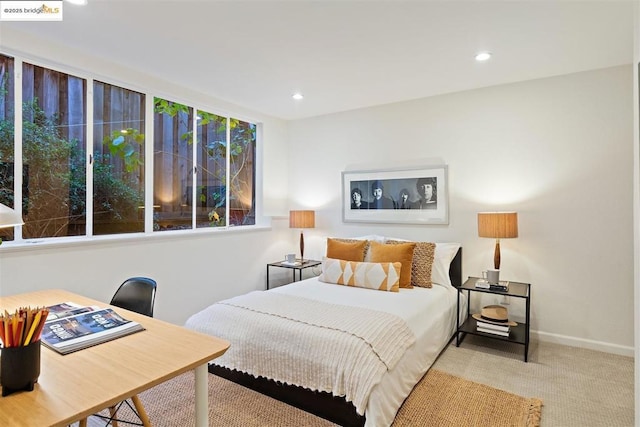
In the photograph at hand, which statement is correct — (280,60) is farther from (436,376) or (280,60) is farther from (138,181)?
(436,376)

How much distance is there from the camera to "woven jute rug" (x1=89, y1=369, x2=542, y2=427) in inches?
80.7

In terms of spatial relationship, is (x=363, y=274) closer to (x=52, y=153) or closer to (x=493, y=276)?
(x=493, y=276)

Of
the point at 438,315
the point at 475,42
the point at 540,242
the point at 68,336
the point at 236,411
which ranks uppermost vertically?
the point at 475,42

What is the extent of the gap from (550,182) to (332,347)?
2624 millimetres

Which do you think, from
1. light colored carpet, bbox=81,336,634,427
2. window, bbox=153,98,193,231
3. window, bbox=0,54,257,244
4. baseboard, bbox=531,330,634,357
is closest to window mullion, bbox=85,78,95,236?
window, bbox=0,54,257,244

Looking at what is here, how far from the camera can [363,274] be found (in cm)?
320

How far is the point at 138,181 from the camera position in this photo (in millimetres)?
3279

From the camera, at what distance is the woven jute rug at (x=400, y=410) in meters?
2.05

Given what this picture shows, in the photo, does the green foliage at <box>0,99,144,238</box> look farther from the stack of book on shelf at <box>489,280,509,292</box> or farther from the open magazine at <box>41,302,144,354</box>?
the stack of book on shelf at <box>489,280,509,292</box>

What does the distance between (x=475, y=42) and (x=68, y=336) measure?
9.89ft

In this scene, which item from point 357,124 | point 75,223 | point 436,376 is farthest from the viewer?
point 357,124

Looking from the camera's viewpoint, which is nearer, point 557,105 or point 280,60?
point 280,60

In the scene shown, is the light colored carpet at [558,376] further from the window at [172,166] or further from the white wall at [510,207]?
the window at [172,166]

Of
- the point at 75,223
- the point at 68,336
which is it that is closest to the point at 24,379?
the point at 68,336
